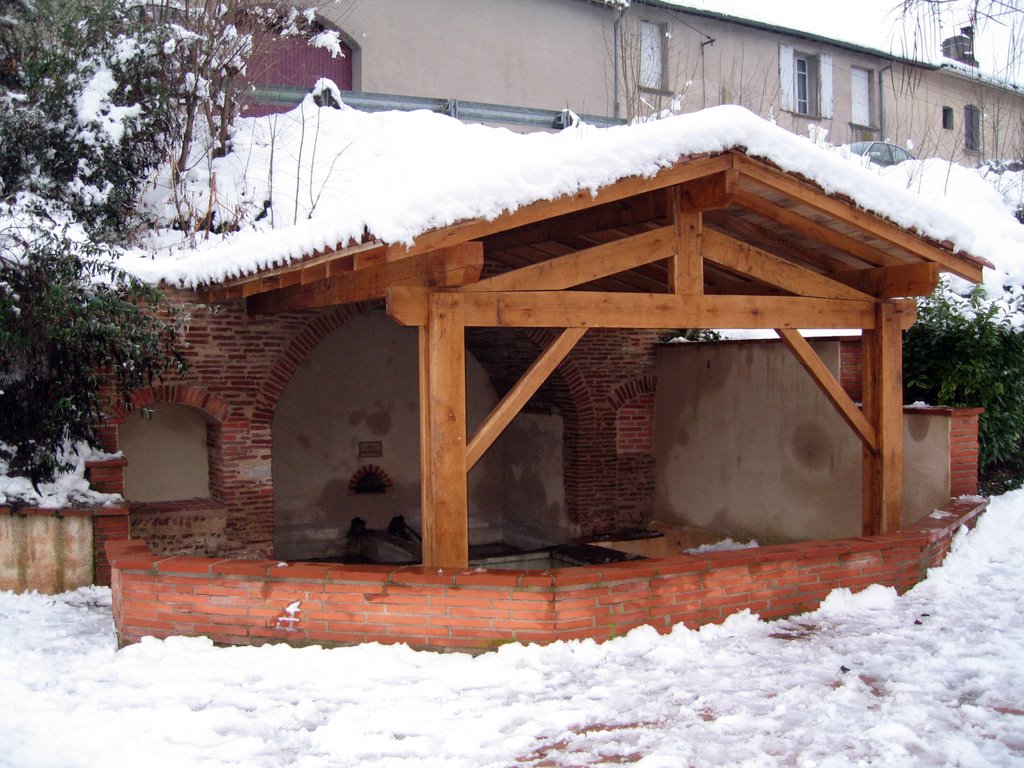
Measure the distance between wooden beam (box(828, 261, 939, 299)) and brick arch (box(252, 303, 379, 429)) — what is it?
4437 mm

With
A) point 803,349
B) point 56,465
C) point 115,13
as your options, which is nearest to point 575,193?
point 803,349

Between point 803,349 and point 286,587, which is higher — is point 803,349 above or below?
above

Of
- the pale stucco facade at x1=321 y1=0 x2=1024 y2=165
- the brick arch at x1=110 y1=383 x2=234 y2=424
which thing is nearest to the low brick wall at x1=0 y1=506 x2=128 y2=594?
the brick arch at x1=110 y1=383 x2=234 y2=424

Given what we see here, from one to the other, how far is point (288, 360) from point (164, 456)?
1.51 m

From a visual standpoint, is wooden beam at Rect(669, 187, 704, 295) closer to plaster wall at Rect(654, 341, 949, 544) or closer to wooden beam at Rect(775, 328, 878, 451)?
wooden beam at Rect(775, 328, 878, 451)

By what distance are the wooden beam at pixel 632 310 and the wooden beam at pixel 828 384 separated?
0.36 feet

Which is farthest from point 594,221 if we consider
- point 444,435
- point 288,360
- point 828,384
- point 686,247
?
point 288,360

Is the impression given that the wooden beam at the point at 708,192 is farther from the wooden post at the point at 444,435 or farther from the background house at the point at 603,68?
the background house at the point at 603,68

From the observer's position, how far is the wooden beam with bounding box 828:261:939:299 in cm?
658

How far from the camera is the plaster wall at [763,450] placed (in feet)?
26.6

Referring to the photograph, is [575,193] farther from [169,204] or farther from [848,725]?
[169,204]

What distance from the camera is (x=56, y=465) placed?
6.79 meters

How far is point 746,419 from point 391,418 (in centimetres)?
436

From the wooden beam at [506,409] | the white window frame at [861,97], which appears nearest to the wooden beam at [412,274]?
the wooden beam at [506,409]
